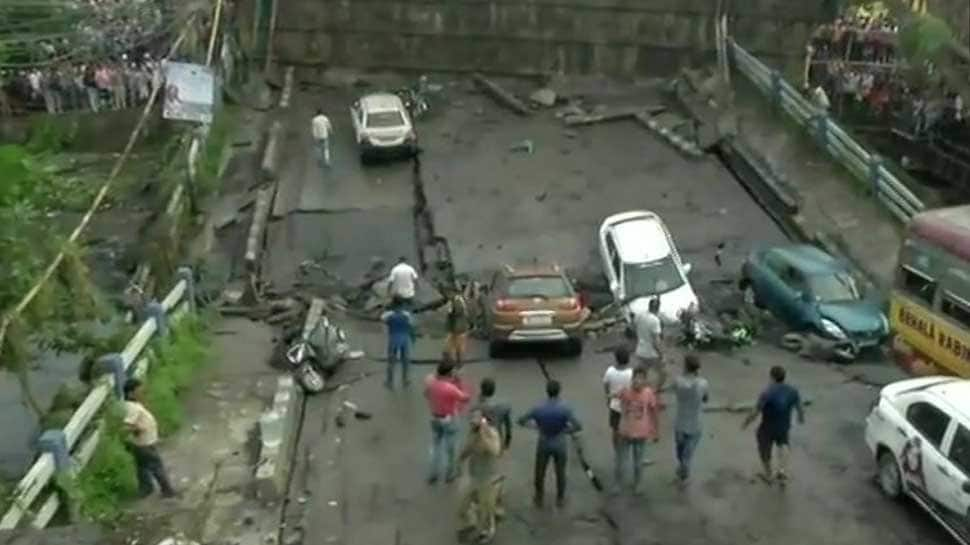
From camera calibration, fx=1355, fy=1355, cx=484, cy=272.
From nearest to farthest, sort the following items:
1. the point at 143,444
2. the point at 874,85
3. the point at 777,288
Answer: the point at 143,444
the point at 777,288
the point at 874,85

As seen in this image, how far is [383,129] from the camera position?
32.1 meters

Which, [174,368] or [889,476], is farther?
[174,368]

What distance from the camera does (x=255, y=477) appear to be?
16219mm

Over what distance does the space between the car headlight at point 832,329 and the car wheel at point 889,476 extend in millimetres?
5364

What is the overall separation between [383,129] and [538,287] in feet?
36.5

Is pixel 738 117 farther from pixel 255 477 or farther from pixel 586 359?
pixel 255 477

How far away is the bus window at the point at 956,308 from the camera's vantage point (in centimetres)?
1861

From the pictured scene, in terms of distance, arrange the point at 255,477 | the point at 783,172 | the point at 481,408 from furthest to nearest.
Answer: the point at 783,172, the point at 255,477, the point at 481,408

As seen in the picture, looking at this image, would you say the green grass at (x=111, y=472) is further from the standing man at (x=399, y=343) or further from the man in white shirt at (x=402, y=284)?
the man in white shirt at (x=402, y=284)

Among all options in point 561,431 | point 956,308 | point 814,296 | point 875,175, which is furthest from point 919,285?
point 875,175

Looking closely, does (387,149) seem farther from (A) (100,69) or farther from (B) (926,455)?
(B) (926,455)

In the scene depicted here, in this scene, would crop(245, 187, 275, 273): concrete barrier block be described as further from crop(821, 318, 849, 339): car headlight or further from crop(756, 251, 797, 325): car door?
crop(821, 318, 849, 339): car headlight

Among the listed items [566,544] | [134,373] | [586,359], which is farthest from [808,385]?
[134,373]

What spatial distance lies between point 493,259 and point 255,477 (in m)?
11.0
